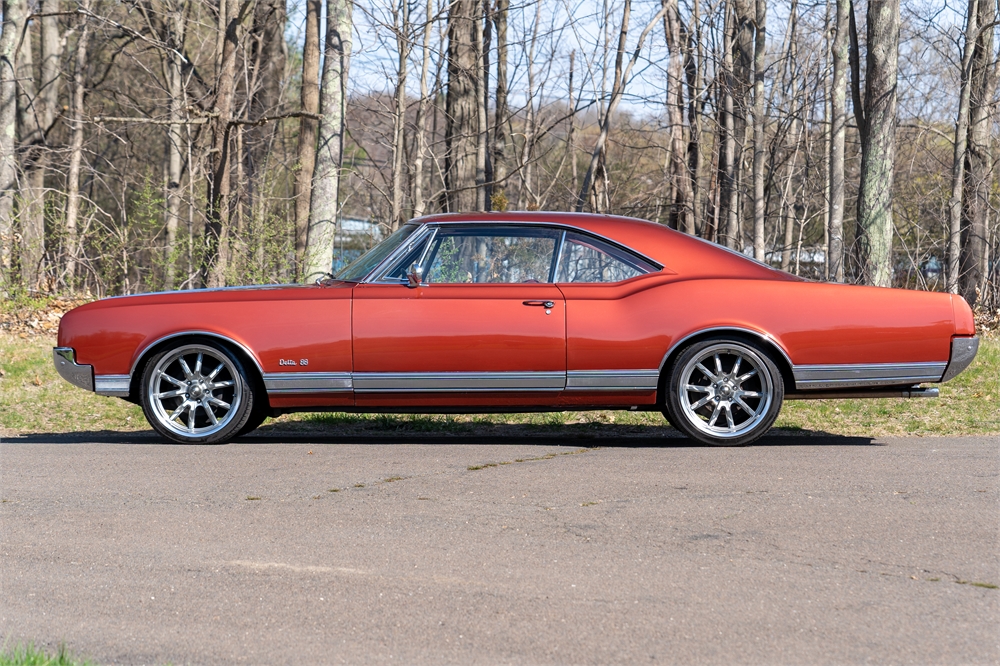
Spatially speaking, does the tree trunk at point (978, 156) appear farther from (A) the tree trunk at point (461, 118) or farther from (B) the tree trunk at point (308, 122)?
(B) the tree trunk at point (308, 122)

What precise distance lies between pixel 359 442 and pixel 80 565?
11.0 ft

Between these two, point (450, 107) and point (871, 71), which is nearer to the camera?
point (871, 71)

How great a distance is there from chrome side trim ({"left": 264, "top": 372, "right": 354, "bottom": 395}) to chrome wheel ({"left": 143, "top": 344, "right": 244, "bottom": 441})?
0.25 meters

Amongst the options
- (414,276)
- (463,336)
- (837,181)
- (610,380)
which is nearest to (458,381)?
(463,336)

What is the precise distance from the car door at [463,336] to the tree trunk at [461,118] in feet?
35.2

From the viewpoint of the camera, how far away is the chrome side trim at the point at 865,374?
686 cm

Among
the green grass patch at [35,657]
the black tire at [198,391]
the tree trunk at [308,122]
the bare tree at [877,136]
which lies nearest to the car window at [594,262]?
the black tire at [198,391]

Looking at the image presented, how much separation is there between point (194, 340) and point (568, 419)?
3.21m

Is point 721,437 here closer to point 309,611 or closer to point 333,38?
point 309,611

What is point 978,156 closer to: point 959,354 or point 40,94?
point 959,354

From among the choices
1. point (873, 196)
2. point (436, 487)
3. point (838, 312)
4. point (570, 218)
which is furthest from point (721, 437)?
point (873, 196)

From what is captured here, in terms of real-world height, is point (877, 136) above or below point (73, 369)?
above

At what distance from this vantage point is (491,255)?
7.11m

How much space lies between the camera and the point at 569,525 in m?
4.76
